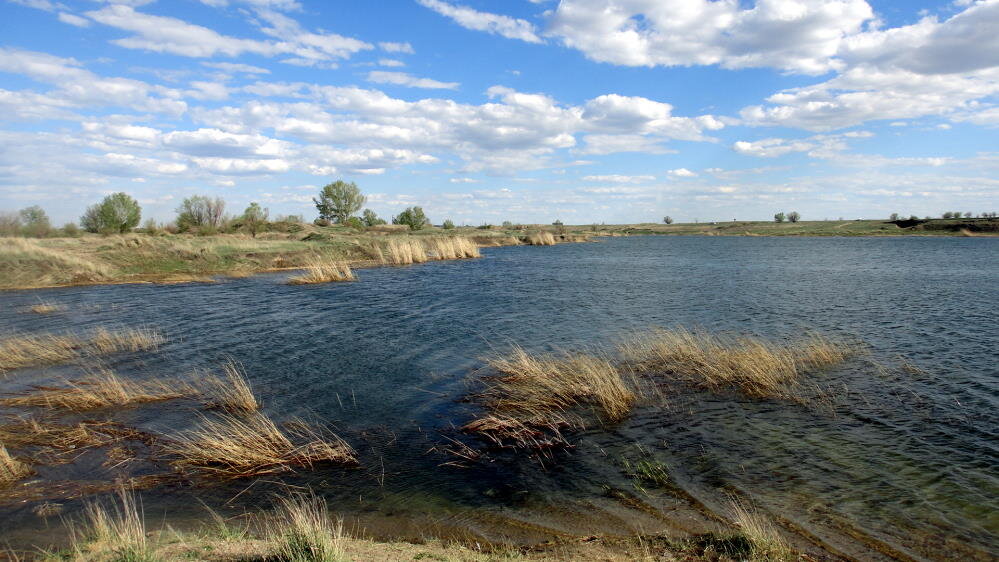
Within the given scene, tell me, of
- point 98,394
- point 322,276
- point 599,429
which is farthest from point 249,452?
point 322,276

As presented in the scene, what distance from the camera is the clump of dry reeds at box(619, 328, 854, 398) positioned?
10633 millimetres

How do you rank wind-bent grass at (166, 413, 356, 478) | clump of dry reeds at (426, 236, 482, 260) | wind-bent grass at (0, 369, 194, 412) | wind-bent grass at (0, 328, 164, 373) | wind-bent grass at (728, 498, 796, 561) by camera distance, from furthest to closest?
clump of dry reeds at (426, 236, 482, 260) → wind-bent grass at (0, 328, 164, 373) → wind-bent grass at (0, 369, 194, 412) → wind-bent grass at (166, 413, 356, 478) → wind-bent grass at (728, 498, 796, 561)

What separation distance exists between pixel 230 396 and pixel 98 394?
261 centimetres

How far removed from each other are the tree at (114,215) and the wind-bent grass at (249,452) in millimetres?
62340

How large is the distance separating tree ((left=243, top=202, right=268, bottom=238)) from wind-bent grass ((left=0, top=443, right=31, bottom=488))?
168 ft

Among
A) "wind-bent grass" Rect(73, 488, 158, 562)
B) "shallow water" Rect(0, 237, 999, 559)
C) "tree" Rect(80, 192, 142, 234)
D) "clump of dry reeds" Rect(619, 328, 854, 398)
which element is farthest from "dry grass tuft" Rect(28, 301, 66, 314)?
"tree" Rect(80, 192, 142, 234)

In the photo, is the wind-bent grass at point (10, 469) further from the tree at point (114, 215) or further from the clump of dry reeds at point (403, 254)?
the tree at point (114, 215)

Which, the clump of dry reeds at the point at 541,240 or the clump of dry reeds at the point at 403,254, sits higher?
the clump of dry reeds at the point at 541,240

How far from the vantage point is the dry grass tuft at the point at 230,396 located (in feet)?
31.6

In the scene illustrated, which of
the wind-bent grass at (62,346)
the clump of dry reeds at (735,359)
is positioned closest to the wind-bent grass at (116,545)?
the clump of dry reeds at (735,359)

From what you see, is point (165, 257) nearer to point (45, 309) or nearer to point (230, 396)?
point (45, 309)

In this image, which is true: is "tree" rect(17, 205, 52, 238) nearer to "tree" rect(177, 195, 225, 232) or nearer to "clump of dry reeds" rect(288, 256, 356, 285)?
"tree" rect(177, 195, 225, 232)

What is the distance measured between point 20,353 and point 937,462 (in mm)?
18990

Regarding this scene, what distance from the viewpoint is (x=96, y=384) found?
10805 millimetres
